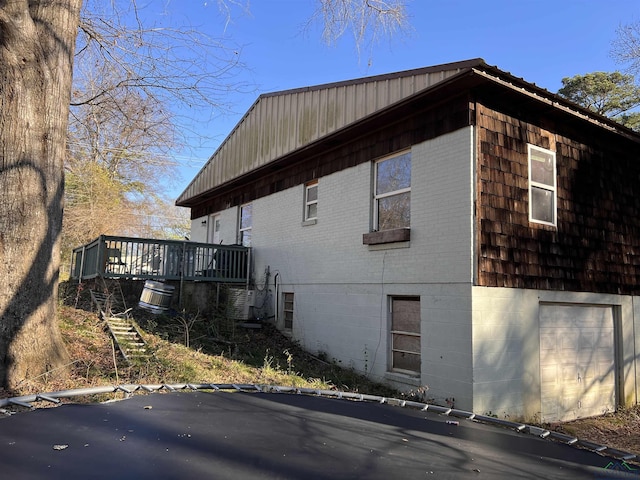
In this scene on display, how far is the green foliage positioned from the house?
41.6ft

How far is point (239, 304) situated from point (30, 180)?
23.0ft

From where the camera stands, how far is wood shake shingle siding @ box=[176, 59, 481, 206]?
8.60 m

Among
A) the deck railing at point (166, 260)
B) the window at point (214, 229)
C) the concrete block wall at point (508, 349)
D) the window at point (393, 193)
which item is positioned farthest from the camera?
Result: the window at point (214, 229)

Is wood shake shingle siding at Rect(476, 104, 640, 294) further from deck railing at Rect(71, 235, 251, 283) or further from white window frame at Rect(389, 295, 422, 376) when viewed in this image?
deck railing at Rect(71, 235, 251, 283)

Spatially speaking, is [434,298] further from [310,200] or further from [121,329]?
[121,329]

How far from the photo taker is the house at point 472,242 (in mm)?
7379

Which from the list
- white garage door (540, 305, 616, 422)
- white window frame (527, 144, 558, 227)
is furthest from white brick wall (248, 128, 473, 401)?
white garage door (540, 305, 616, 422)

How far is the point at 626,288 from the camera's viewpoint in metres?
9.61

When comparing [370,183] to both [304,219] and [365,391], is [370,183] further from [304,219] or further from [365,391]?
[365,391]

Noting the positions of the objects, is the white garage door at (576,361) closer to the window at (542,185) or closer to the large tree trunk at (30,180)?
the window at (542,185)

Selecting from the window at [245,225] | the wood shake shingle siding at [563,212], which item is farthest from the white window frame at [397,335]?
the window at [245,225]

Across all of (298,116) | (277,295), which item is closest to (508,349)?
(277,295)

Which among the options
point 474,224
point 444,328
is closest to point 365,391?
point 444,328

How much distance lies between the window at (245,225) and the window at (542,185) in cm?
828
